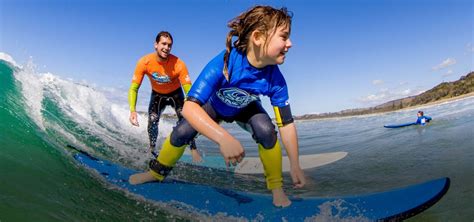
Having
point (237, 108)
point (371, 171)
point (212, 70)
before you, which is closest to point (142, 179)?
point (237, 108)

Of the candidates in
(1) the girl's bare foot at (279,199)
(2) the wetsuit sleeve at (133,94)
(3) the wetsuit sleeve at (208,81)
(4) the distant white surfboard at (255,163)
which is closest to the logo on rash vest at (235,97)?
(3) the wetsuit sleeve at (208,81)

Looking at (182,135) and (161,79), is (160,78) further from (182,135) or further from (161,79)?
(182,135)

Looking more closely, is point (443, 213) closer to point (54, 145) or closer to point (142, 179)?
point (142, 179)

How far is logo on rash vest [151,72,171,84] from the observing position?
5926mm

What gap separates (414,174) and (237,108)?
10.6ft

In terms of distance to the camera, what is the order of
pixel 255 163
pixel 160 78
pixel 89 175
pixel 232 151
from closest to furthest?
pixel 232 151, pixel 89 175, pixel 160 78, pixel 255 163

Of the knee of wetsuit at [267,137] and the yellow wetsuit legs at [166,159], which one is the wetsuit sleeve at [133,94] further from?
the knee of wetsuit at [267,137]

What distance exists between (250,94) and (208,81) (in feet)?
1.65

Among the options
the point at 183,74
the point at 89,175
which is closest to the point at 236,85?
the point at 89,175

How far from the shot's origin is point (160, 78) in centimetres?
598

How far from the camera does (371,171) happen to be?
5.46 m

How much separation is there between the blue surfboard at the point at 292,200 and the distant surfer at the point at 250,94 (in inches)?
6.4

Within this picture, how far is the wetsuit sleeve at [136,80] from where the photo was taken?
5641 mm

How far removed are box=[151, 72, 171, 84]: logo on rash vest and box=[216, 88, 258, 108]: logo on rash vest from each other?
3.08 meters
